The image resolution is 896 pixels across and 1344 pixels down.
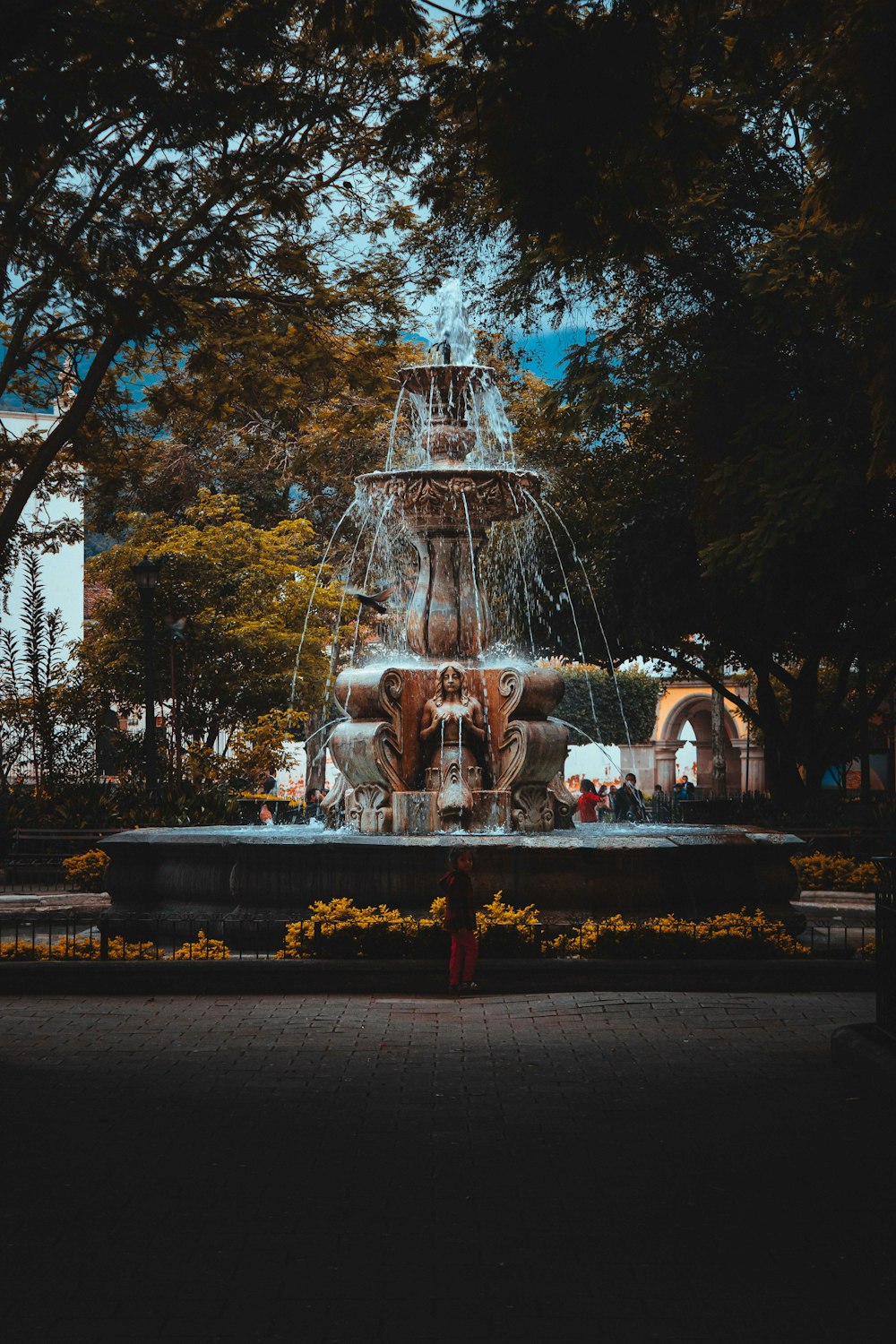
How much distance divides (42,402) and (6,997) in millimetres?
9422

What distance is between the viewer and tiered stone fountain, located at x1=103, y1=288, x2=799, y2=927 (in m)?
12.4

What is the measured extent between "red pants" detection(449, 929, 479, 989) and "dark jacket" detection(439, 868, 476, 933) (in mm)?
Result: 79

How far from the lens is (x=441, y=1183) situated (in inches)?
234

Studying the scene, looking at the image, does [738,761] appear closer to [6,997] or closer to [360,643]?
[360,643]

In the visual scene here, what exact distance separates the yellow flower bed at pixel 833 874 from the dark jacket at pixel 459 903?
8514mm

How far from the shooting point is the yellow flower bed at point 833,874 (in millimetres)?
18281

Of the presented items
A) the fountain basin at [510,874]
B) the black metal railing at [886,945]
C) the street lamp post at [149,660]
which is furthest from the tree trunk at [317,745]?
the black metal railing at [886,945]

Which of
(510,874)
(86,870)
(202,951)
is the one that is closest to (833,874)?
(510,874)

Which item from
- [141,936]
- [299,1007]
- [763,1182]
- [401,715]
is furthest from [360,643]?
[763,1182]

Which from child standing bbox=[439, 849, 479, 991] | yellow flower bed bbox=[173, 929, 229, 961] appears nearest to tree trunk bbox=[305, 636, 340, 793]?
yellow flower bed bbox=[173, 929, 229, 961]

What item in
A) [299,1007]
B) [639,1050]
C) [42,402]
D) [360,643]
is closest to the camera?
[639,1050]

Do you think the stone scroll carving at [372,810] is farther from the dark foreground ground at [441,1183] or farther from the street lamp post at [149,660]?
the street lamp post at [149,660]

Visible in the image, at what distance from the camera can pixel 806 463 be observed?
1934 cm

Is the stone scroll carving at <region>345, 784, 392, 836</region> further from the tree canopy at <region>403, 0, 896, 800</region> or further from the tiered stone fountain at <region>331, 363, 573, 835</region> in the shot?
the tree canopy at <region>403, 0, 896, 800</region>
